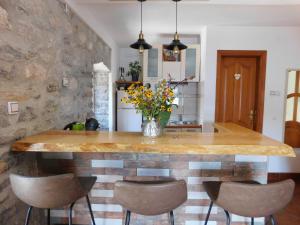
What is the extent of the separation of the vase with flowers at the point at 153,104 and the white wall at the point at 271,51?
2.27m

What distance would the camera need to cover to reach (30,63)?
6.27 feet

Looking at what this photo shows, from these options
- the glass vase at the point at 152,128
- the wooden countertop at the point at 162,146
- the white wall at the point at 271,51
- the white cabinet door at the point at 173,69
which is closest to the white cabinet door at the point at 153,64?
the white cabinet door at the point at 173,69

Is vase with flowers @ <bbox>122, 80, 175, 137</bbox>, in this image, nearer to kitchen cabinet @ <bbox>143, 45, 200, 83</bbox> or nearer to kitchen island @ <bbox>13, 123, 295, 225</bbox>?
kitchen island @ <bbox>13, 123, 295, 225</bbox>

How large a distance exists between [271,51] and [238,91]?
0.83 meters

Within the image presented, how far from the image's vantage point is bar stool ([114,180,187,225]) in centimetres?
136

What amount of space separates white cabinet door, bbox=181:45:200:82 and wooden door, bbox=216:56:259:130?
68cm

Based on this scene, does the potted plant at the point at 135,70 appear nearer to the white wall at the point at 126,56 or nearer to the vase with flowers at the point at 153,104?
the white wall at the point at 126,56

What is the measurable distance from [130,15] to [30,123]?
7.54ft

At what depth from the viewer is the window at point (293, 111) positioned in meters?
3.96

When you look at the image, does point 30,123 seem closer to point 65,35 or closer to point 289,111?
point 65,35

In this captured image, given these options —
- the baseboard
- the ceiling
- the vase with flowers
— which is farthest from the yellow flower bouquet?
the baseboard

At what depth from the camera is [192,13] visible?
338cm

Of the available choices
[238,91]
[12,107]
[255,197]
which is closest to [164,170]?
[255,197]

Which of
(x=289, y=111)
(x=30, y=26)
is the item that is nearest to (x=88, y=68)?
(x=30, y=26)
